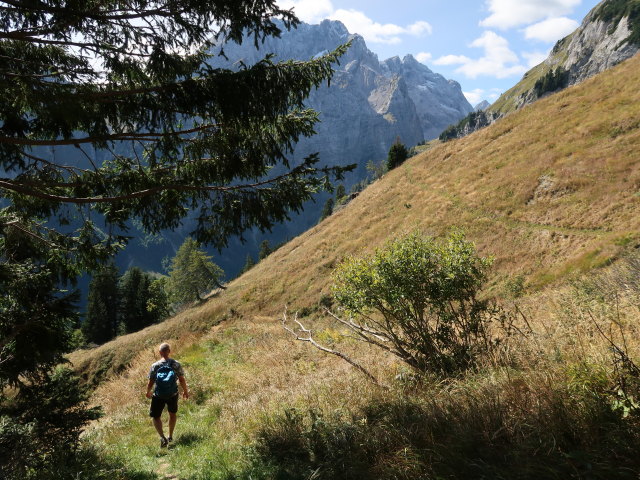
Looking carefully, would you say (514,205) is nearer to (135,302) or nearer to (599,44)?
(135,302)

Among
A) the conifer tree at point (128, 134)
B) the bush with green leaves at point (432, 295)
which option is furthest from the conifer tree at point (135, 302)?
the bush with green leaves at point (432, 295)

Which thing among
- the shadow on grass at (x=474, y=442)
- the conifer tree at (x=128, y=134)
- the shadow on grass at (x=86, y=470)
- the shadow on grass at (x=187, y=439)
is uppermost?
the conifer tree at (x=128, y=134)

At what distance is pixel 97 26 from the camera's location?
5422mm

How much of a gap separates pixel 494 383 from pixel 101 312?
2637 inches

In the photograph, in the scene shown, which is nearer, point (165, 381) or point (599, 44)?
point (165, 381)

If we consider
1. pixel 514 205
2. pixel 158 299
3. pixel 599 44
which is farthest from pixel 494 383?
pixel 599 44

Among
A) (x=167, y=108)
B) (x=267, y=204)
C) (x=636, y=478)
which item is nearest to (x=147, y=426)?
(x=267, y=204)

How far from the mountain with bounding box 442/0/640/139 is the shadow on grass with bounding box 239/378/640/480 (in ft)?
524

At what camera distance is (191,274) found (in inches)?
1806

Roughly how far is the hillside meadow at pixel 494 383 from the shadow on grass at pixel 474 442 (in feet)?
0.05

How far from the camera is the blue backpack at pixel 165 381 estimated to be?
705 cm

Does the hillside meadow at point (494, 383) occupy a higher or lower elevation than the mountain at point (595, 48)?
lower

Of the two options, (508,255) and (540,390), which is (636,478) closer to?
(540,390)

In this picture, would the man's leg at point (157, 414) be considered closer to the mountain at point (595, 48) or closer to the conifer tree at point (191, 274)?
the conifer tree at point (191, 274)
